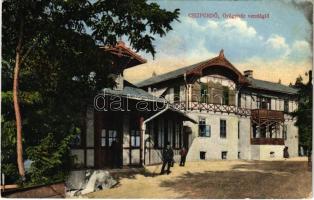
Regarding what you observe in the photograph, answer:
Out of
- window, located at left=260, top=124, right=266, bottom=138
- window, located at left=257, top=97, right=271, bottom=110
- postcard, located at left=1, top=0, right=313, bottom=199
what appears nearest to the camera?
postcard, located at left=1, top=0, right=313, bottom=199

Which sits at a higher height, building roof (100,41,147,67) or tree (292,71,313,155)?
building roof (100,41,147,67)

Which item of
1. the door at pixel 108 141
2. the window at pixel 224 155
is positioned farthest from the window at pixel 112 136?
the window at pixel 224 155

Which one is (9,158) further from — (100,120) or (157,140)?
(157,140)

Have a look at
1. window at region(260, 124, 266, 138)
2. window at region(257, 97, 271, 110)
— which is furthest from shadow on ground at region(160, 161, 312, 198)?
window at region(257, 97, 271, 110)

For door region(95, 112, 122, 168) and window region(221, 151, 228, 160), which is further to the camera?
window region(221, 151, 228, 160)

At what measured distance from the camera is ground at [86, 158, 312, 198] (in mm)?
12852

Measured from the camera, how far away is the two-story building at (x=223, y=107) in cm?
1409

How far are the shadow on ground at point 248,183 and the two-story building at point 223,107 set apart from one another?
0.64 meters

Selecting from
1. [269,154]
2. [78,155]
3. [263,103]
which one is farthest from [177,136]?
[263,103]

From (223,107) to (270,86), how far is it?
59.6 inches

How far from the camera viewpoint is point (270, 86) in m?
14.9

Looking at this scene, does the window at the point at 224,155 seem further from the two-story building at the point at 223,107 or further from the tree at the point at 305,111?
the tree at the point at 305,111

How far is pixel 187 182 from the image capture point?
44.2ft

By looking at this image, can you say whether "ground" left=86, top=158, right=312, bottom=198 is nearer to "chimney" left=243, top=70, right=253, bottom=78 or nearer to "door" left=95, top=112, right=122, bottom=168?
"door" left=95, top=112, right=122, bottom=168
